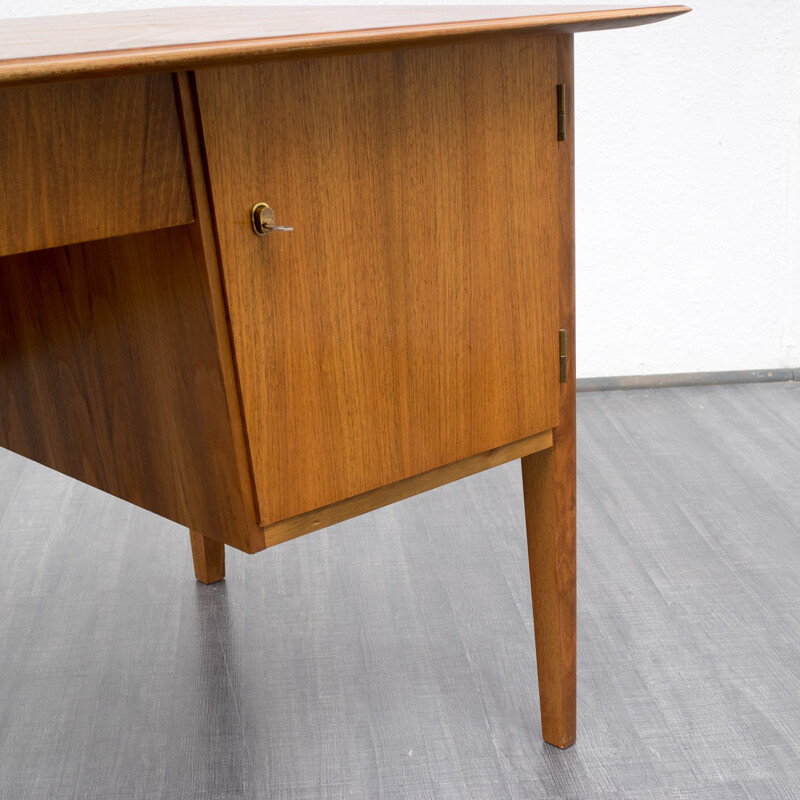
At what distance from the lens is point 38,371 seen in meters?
1.01

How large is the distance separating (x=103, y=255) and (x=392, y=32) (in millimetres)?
308

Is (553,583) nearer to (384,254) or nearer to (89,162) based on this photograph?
(384,254)

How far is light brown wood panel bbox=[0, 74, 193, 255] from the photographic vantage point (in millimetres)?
648

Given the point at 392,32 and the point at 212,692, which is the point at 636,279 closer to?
the point at 212,692

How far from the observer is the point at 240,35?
27.4 inches

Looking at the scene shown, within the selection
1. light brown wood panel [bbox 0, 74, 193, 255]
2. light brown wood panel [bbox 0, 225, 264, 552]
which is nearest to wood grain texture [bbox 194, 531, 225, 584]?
light brown wood panel [bbox 0, 225, 264, 552]

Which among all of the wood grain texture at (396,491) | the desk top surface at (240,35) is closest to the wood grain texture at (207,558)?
the wood grain texture at (396,491)

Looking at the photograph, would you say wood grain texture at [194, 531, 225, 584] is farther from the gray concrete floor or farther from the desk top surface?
the desk top surface

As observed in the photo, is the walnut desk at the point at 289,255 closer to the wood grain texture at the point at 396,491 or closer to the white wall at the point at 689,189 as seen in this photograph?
the wood grain texture at the point at 396,491

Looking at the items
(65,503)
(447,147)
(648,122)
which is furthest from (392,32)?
(648,122)

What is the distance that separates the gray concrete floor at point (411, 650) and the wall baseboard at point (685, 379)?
52 cm

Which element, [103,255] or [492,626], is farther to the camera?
[492,626]

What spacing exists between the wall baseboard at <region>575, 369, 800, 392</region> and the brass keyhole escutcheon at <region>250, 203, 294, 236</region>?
5.82ft

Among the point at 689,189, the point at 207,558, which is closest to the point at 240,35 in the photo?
the point at 207,558
